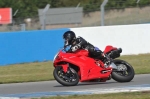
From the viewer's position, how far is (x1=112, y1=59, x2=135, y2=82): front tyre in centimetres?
1199

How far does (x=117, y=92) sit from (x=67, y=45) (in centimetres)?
225

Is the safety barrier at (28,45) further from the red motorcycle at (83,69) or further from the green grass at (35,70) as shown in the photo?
the red motorcycle at (83,69)

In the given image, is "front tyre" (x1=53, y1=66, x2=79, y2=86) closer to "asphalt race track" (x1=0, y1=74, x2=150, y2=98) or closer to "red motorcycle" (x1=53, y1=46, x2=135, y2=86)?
"red motorcycle" (x1=53, y1=46, x2=135, y2=86)

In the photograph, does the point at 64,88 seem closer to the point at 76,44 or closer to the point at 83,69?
the point at 83,69

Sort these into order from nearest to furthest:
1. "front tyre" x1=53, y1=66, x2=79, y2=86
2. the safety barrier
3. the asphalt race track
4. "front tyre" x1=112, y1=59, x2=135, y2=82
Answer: the asphalt race track
"front tyre" x1=53, y1=66, x2=79, y2=86
"front tyre" x1=112, y1=59, x2=135, y2=82
the safety barrier

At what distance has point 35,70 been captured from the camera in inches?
680

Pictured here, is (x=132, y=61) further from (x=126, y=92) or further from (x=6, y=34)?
(x=126, y=92)

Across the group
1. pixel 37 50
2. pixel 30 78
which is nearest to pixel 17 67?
pixel 37 50

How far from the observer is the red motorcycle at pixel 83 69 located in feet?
37.9

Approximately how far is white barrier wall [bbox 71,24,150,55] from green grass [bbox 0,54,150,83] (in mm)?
562

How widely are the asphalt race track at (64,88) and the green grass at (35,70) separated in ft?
4.43

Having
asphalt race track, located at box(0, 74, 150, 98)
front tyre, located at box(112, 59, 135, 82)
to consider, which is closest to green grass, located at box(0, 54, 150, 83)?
asphalt race track, located at box(0, 74, 150, 98)

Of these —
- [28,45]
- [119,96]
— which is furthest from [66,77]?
[28,45]

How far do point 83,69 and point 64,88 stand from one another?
2.02ft
